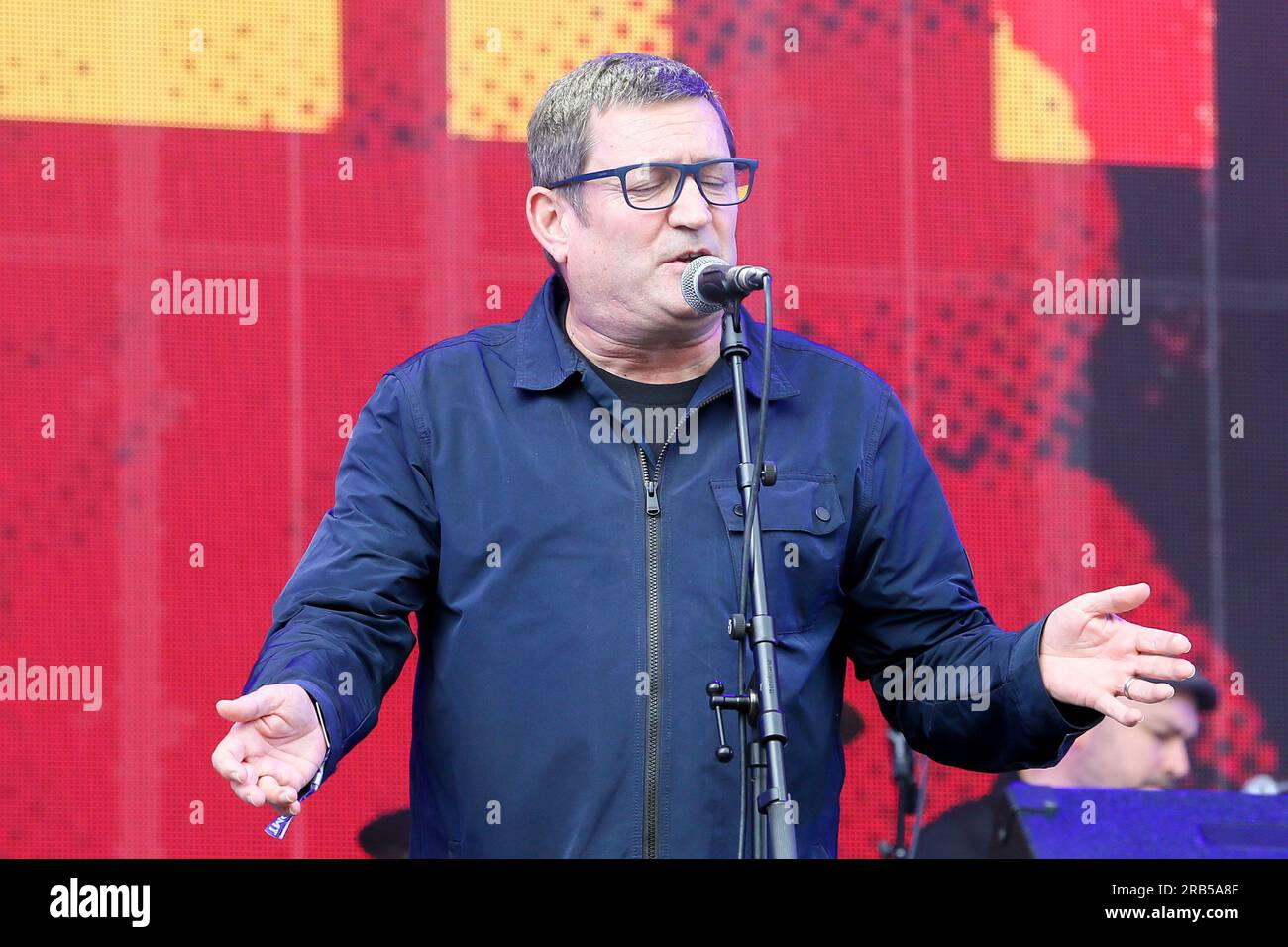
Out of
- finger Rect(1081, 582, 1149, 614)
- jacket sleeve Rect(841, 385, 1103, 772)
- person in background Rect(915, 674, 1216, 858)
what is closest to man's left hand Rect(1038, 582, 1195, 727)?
finger Rect(1081, 582, 1149, 614)

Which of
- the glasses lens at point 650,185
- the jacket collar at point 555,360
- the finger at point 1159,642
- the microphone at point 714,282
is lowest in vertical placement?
the finger at point 1159,642

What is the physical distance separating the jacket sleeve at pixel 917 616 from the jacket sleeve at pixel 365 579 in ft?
2.22

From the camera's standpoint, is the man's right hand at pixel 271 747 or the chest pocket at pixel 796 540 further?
the chest pocket at pixel 796 540

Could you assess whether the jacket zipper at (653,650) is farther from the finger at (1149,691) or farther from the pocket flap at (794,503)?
the finger at (1149,691)

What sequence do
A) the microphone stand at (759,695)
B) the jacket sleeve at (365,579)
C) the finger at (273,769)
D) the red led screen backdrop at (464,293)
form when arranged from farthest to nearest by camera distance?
the red led screen backdrop at (464,293) < the jacket sleeve at (365,579) < the finger at (273,769) < the microphone stand at (759,695)

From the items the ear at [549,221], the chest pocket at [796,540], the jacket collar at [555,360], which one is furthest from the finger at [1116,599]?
the ear at [549,221]

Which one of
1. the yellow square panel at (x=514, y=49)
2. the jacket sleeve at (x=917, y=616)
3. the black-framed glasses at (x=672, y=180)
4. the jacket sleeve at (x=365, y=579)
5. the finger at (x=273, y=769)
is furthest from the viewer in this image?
the yellow square panel at (x=514, y=49)

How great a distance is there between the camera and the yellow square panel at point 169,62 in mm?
3738

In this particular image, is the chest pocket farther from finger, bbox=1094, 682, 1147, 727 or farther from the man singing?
finger, bbox=1094, 682, 1147, 727

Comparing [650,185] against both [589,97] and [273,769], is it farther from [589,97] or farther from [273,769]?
[273,769]

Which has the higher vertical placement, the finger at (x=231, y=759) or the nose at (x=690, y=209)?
the nose at (x=690, y=209)

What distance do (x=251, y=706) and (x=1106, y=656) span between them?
1112 mm

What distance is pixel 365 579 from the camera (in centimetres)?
230
